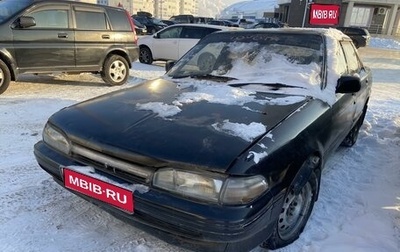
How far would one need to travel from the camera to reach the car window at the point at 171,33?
10.9m

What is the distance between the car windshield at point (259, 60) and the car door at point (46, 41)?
3.84 meters

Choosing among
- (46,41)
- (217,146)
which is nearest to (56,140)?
(217,146)

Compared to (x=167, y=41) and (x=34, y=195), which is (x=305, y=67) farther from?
(x=167, y=41)

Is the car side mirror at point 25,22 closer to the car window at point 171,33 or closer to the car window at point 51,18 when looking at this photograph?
the car window at point 51,18

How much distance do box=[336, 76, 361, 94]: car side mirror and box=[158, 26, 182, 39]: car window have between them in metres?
8.43

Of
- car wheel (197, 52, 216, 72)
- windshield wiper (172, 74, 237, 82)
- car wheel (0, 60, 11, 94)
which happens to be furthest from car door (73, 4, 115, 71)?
windshield wiper (172, 74, 237, 82)

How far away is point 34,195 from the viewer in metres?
2.89

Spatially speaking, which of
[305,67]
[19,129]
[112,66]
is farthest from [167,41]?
[305,67]

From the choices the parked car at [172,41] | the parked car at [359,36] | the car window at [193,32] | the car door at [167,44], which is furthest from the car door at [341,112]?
the parked car at [359,36]

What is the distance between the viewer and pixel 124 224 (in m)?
2.58

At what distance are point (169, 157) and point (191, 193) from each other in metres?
0.23

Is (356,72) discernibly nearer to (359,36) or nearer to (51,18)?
(51,18)

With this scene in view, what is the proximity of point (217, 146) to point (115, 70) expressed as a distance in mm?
6101

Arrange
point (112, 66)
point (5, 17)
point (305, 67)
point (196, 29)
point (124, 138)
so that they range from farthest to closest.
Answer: point (196, 29) < point (112, 66) < point (5, 17) < point (305, 67) < point (124, 138)
